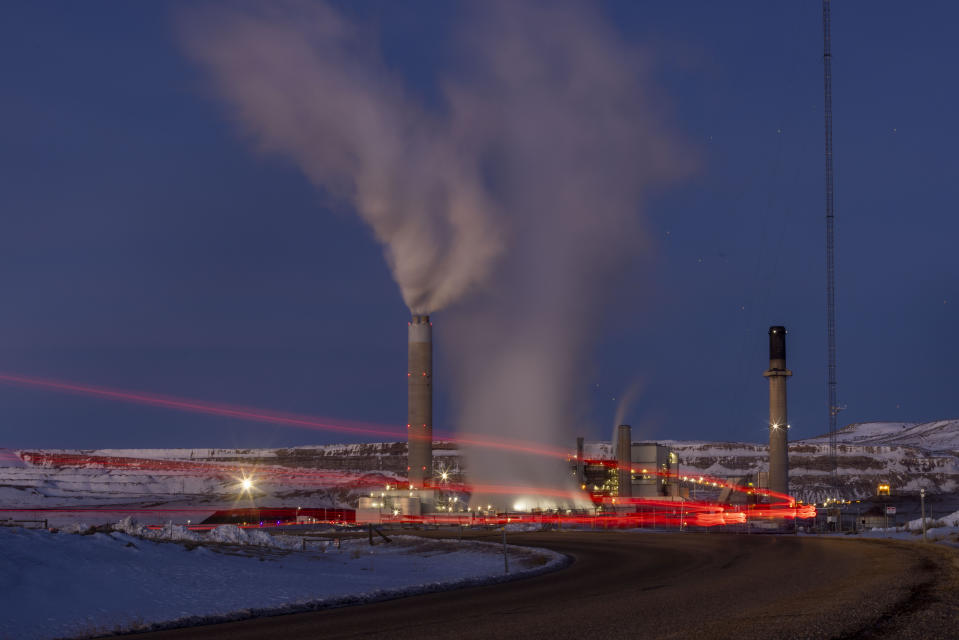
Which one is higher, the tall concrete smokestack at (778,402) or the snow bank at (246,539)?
the tall concrete smokestack at (778,402)

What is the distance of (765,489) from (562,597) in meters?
103

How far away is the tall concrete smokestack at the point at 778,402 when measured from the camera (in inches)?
4702

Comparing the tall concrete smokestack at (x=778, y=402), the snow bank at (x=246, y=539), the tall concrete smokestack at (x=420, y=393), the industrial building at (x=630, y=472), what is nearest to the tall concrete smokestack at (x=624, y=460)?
the industrial building at (x=630, y=472)

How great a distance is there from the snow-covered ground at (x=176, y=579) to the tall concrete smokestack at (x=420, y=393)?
63056 mm

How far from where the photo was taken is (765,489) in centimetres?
12319

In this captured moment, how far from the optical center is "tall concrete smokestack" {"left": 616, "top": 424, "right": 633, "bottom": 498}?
13250cm

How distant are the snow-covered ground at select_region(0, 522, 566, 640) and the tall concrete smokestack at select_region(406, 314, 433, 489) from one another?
207 feet

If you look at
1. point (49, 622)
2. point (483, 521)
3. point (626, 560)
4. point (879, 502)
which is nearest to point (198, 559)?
point (49, 622)

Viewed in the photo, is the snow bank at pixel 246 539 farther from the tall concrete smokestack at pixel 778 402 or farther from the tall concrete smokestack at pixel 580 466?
the tall concrete smokestack at pixel 580 466

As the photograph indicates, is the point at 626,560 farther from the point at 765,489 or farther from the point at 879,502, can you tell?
the point at 879,502

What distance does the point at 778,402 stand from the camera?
120 meters

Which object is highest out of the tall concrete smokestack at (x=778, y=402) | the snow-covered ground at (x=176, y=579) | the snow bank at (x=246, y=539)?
the tall concrete smokestack at (x=778, y=402)

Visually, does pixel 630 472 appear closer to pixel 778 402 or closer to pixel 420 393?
pixel 778 402

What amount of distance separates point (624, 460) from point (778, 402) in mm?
24596
